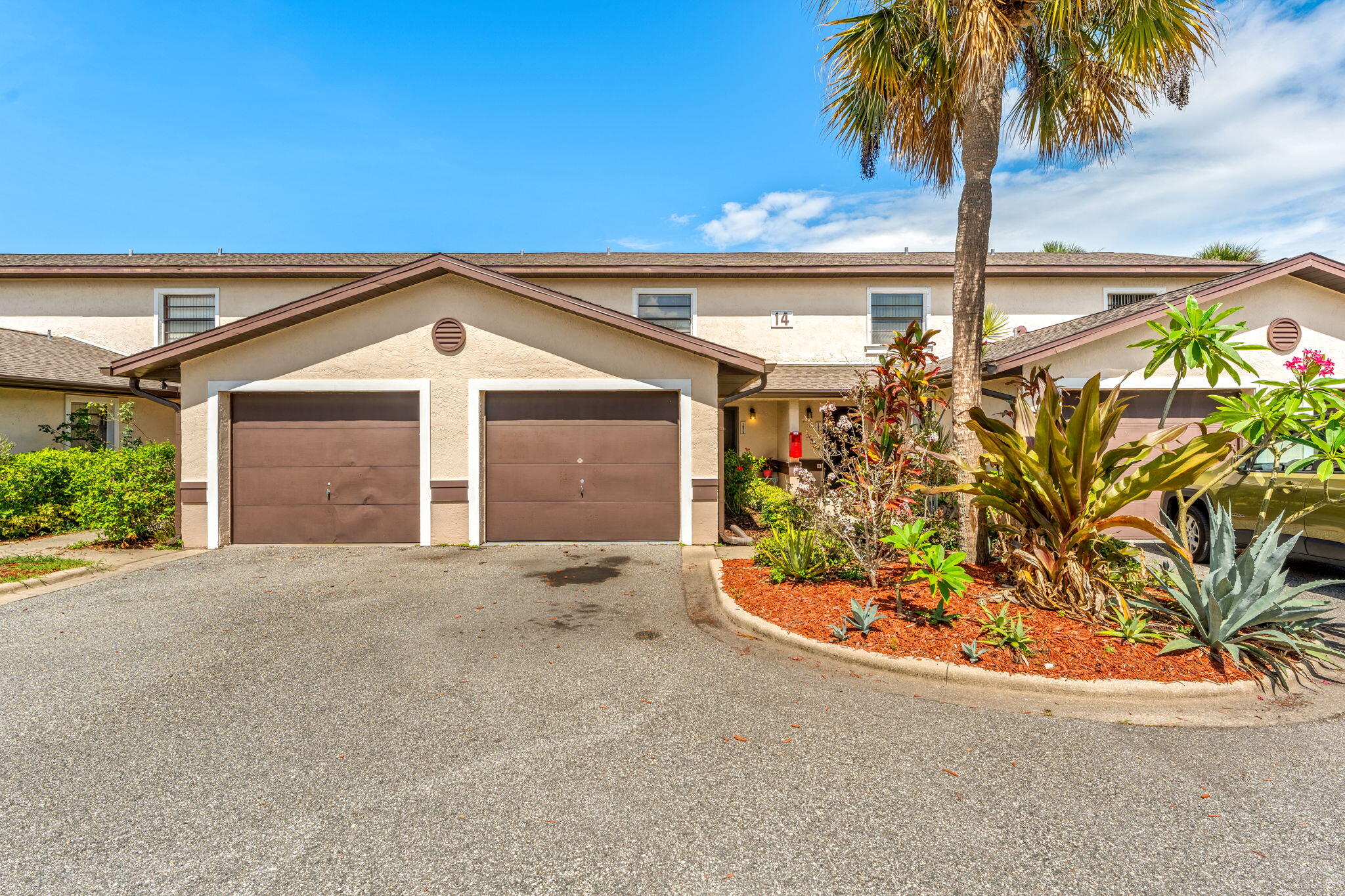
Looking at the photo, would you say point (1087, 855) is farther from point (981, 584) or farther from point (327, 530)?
point (327, 530)

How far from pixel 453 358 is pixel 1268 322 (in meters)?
14.7

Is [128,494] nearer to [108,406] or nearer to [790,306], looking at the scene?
[108,406]

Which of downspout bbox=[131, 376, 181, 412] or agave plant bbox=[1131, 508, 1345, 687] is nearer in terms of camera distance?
agave plant bbox=[1131, 508, 1345, 687]

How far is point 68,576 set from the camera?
8031 millimetres

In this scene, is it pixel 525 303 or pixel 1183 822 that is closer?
pixel 1183 822

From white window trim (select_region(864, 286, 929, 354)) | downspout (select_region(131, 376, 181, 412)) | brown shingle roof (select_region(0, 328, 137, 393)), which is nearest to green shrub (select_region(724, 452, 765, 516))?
white window trim (select_region(864, 286, 929, 354))

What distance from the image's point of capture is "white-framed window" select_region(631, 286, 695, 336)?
50.3 ft

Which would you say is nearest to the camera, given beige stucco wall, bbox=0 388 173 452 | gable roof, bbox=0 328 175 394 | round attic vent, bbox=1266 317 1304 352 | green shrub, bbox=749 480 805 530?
green shrub, bbox=749 480 805 530

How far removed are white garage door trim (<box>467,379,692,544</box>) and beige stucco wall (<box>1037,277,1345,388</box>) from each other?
269 inches

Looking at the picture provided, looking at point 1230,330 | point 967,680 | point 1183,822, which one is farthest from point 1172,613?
point 1183,822

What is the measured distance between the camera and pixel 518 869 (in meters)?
2.69

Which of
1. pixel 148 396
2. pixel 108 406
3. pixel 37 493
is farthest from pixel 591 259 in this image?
pixel 37 493

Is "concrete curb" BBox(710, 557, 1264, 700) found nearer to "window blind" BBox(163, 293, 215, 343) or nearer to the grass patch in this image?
the grass patch

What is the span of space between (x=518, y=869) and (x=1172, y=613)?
18.3 feet
